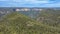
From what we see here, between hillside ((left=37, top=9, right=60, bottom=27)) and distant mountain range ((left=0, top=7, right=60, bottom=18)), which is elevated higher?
distant mountain range ((left=0, top=7, right=60, bottom=18))

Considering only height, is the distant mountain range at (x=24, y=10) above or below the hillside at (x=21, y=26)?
above

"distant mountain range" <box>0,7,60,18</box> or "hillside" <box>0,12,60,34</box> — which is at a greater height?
"distant mountain range" <box>0,7,60,18</box>

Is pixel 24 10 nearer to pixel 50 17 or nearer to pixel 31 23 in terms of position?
pixel 31 23

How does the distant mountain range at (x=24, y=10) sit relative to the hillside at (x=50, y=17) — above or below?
above

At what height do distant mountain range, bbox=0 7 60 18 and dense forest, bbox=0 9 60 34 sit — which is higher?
distant mountain range, bbox=0 7 60 18

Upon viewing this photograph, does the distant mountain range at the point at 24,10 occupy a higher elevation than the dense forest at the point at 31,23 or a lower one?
higher
